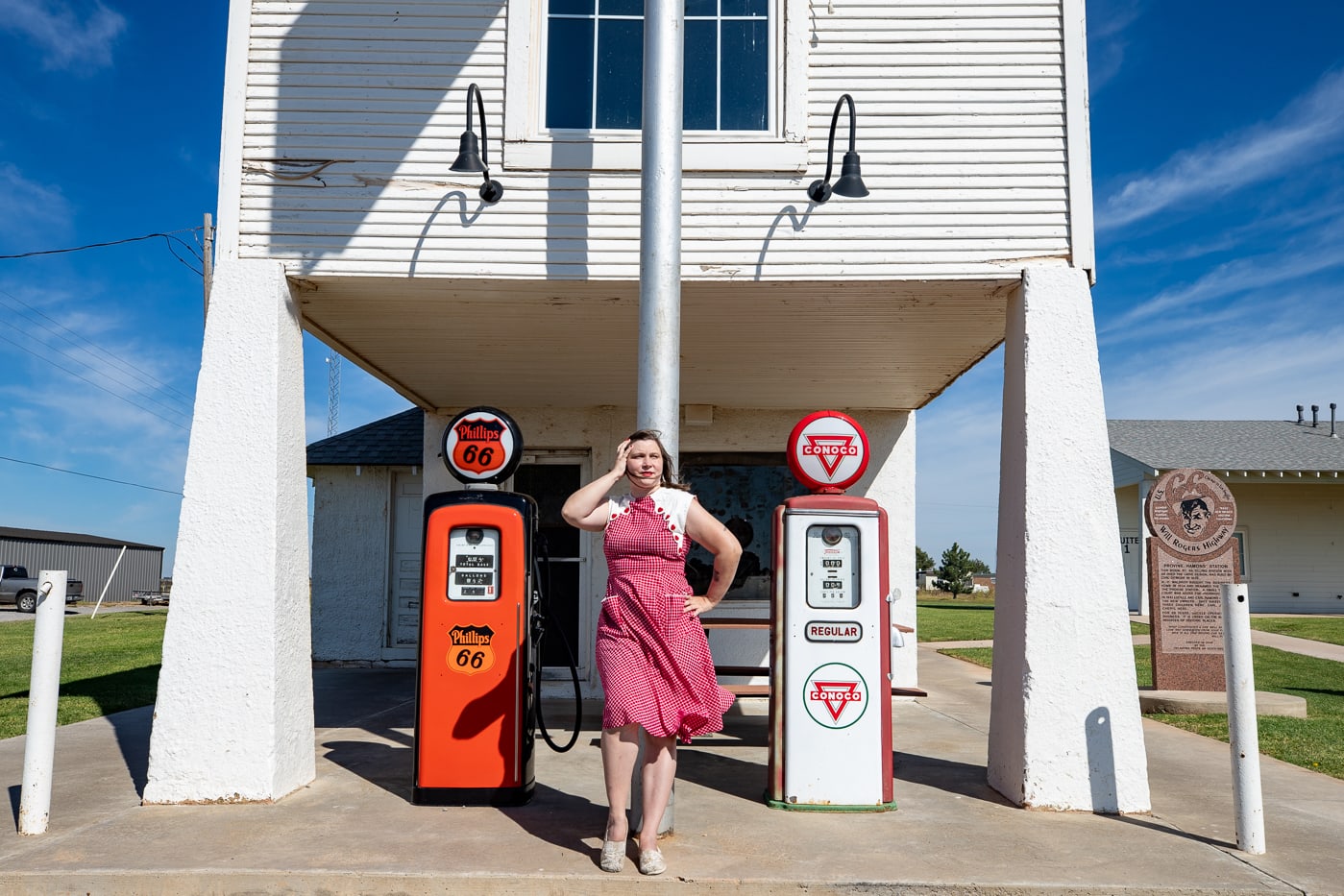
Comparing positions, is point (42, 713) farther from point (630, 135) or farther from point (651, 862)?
point (630, 135)

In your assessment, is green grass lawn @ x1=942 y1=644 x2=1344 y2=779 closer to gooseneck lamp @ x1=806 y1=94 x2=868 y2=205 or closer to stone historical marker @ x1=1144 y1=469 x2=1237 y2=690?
stone historical marker @ x1=1144 y1=469 x2=1237 y2=690

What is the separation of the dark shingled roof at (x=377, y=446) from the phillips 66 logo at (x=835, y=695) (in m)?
8.12

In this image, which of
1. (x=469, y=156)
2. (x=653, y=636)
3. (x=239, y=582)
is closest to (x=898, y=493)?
(x=469, y=156)

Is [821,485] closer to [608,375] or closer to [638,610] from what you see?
[638,610]


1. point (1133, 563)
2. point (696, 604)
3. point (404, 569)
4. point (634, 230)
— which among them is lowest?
point (696, 604)

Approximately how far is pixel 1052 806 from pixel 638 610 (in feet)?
9.21

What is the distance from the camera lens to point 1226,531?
33.8 feet

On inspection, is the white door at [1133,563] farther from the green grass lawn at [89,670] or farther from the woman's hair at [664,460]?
the woman's hair at [664,460]

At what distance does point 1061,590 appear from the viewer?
5.56m

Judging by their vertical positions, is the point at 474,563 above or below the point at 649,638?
above

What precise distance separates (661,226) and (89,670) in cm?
1214

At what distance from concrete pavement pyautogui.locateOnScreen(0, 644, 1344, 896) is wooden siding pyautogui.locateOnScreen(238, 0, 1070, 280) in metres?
3.14

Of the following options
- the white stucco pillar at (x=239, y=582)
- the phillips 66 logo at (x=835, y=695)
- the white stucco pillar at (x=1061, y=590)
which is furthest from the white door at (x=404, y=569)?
the white stucco pillar at (x=1061, y=590)

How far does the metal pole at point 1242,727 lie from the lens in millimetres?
4562
